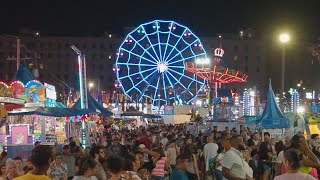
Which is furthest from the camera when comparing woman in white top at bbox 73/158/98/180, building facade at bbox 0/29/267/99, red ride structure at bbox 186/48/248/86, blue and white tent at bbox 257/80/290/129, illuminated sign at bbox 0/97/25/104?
building facade at bbox 0/29/267/99

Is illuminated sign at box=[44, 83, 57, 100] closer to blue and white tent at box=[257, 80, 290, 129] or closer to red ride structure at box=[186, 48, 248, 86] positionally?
blue and white tent at box=[257, 80, 290, 129]

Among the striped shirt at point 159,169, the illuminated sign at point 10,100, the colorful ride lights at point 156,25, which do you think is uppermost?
the colorful ride lights at point 156,25

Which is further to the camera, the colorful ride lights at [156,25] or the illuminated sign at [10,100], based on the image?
the colorful ride lights at [156,25]

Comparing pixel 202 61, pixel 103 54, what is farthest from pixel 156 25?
pixel 103 54

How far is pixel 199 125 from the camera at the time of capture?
34125 millimetres

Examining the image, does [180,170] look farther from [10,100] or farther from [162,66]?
[162,66]

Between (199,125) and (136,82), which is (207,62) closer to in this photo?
(136,82)

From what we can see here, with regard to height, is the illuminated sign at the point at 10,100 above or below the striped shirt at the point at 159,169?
above

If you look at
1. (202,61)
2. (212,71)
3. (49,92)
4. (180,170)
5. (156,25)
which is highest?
(156,25)

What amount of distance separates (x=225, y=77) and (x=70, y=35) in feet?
213

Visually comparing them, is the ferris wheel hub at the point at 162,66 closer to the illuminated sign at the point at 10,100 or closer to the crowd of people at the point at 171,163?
the illuminated sign at the point at 10,100

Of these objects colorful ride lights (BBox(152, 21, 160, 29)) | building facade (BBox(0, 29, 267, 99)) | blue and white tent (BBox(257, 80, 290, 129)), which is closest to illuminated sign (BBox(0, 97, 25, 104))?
blue and white tent (BBox(257, 80, 290, 129))

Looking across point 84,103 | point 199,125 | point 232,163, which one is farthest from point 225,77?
point 232,163

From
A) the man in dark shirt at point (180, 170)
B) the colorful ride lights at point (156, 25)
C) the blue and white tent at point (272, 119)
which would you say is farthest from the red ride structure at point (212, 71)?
the man in dark shirt at point (180, 170)
